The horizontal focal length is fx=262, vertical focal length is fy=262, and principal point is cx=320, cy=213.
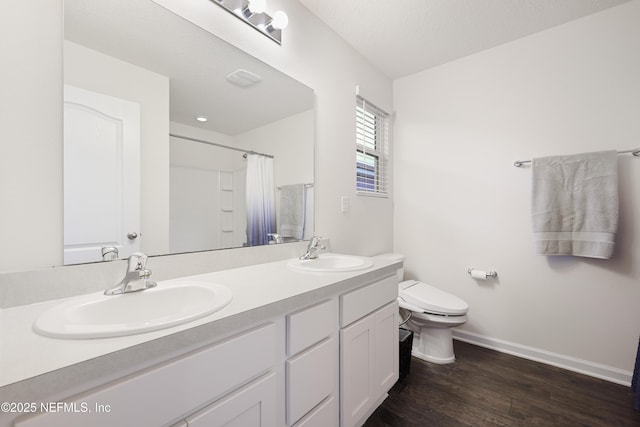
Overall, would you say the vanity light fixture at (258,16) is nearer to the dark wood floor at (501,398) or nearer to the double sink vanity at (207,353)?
the double sink vanity at (207,353)

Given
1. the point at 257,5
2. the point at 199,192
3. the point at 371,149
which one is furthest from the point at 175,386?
the point at 371,149

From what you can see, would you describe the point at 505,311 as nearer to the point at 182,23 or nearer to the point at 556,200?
the point at 556,200

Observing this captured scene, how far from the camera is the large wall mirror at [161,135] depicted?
0.89 meters

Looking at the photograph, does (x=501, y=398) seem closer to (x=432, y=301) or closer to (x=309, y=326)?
(x=432, y=301)

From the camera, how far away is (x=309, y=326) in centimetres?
95

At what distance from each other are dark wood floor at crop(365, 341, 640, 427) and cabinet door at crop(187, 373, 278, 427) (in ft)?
2.81

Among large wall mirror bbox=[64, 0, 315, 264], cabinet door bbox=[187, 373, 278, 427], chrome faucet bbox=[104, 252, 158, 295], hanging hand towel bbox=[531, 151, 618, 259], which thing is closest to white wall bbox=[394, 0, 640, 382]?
hanging hand towel bbox=[531, 151, 618, 259]

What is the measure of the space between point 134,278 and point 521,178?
A: 2.47 metres

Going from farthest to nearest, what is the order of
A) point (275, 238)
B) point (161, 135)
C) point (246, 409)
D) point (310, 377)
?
point (275, 238), point (161, 135), point (310, 377), point (246, 409)

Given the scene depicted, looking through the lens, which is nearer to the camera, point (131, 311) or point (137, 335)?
point (137, 335)

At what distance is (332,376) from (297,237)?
80 cm

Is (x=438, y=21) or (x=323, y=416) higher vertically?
(x=438, y=21)

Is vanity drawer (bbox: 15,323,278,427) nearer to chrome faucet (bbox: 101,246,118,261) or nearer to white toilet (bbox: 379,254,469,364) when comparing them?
chrome faucet (bbox: 101,246,118,261)

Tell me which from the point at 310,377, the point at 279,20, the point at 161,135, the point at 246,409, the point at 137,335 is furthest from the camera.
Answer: the point at 279,20
